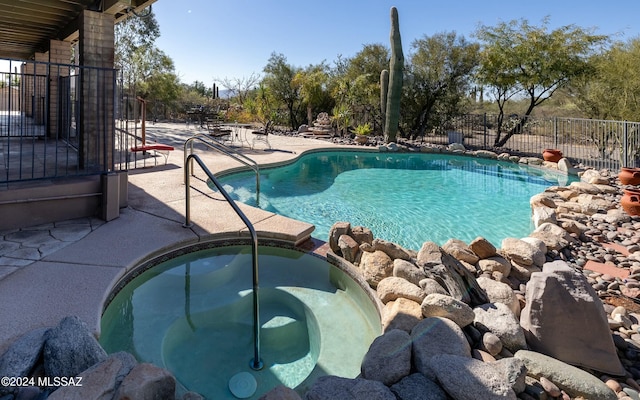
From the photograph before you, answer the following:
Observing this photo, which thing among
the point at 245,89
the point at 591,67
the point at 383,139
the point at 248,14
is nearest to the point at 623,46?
the point at 591,67

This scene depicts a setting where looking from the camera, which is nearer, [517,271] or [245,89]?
[517,271]

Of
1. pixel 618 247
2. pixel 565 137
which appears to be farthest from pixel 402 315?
pixel 565 137

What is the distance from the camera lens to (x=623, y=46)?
439 inches

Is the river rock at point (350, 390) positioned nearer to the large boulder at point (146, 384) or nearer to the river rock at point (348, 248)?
the large boulder at point (146, 384)

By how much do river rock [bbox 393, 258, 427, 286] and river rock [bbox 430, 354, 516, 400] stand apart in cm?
114

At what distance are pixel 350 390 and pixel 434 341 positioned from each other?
67cm

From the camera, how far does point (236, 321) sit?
2814 millimetres

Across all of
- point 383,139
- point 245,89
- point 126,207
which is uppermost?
point 245,89

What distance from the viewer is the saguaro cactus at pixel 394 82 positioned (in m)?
14.0

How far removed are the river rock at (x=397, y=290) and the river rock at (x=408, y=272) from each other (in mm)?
110

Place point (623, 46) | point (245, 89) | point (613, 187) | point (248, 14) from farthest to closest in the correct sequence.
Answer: point (245, 89)
point (248, 14)
point (623, 46)
point (613, 187)

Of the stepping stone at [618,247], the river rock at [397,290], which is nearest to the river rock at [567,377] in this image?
the river rock at [397,290]

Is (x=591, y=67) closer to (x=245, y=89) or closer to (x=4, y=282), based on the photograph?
(x=4, y=282)

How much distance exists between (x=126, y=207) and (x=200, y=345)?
8.60 feet
